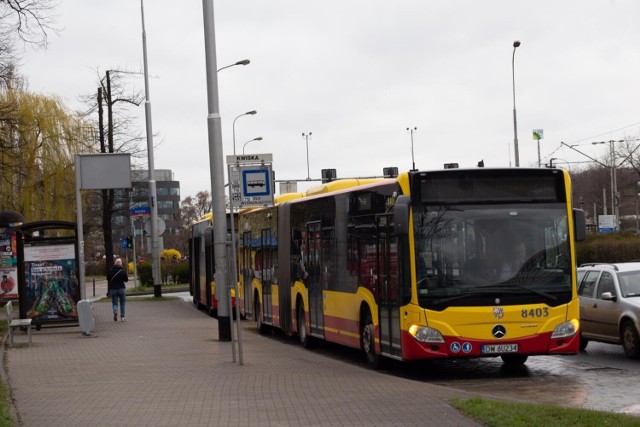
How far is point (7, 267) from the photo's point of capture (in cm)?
3812

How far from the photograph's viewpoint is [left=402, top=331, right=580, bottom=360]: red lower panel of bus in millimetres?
14391

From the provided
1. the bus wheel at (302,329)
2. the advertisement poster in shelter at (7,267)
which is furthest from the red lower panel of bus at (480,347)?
the advertisement poster in shelter at (7,267)

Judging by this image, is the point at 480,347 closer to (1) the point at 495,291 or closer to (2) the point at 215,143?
(1) the point at 495,291

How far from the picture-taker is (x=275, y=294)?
23.6 meters

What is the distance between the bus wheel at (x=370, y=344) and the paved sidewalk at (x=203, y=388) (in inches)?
20.8

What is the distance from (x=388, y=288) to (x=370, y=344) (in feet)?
4.86

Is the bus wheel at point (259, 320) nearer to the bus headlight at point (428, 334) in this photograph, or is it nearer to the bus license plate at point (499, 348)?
the bus headlight at point (428, 334)

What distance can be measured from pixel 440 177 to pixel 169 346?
25.1 ft

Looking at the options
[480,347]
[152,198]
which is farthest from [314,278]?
[152,198]

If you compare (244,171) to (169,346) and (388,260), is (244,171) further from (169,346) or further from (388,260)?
(169,346)

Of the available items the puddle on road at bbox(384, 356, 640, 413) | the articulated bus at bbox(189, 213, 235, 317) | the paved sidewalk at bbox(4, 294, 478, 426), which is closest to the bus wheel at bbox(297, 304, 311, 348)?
the paved sidewalk at bbox(4, 294, 478, 426)

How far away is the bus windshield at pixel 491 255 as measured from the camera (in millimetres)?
14461

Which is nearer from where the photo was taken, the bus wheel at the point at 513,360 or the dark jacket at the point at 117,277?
the bus wheel at the point at 513,360

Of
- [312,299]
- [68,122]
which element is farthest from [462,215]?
[68,122]
